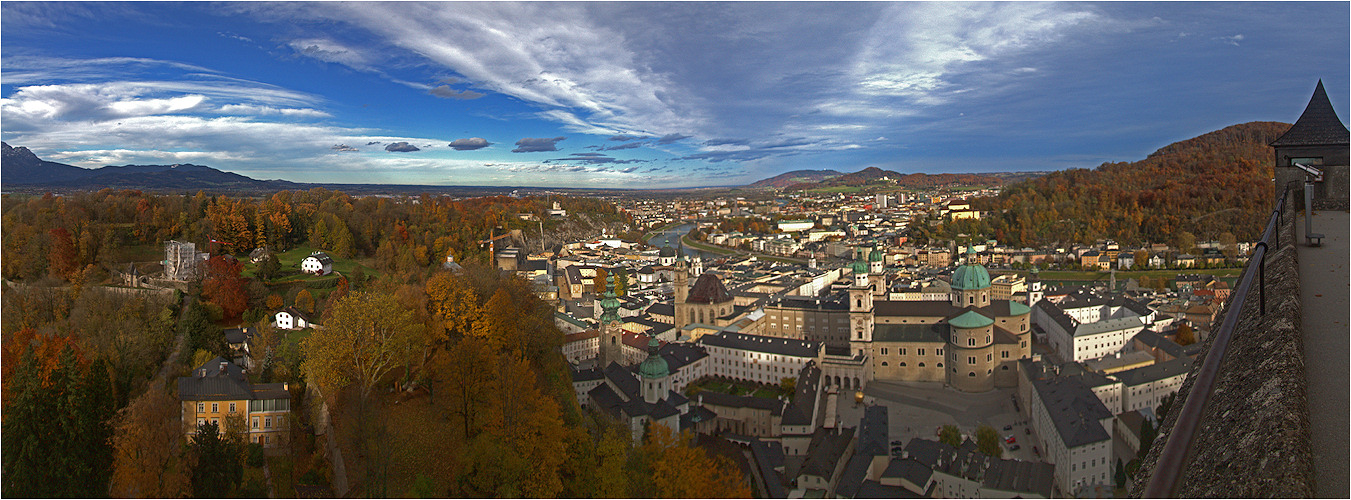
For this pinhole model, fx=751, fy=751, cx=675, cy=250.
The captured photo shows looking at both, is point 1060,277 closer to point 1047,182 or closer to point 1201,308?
point 1201,308

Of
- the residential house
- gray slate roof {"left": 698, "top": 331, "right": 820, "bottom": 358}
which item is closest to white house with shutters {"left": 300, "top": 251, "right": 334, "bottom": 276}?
gray slate roof {"left": 698, "top": 331, "right": 820, "bottom": 358}

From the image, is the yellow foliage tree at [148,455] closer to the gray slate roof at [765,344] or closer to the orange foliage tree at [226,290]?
the orange foliage tree at [226,290]

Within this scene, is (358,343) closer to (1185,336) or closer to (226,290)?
(226,290)

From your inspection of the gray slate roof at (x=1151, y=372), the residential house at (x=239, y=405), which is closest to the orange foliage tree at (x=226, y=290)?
the residential house at (x=239, y=405)

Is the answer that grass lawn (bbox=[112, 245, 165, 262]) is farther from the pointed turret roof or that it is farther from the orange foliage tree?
the pointed turret roof

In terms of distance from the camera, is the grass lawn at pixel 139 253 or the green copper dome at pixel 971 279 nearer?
the grass lawn at pixel 139 253

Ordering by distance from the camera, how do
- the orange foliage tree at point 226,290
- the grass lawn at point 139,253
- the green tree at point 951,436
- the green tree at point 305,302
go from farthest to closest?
the grass lawn at point 139,253
the green tree at point 305,302
the orange foliage tree at point 226,290
the green tree at point 951,436

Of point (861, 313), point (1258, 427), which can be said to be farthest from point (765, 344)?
point (1258, 427)

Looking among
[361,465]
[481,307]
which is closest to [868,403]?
[481,307]
